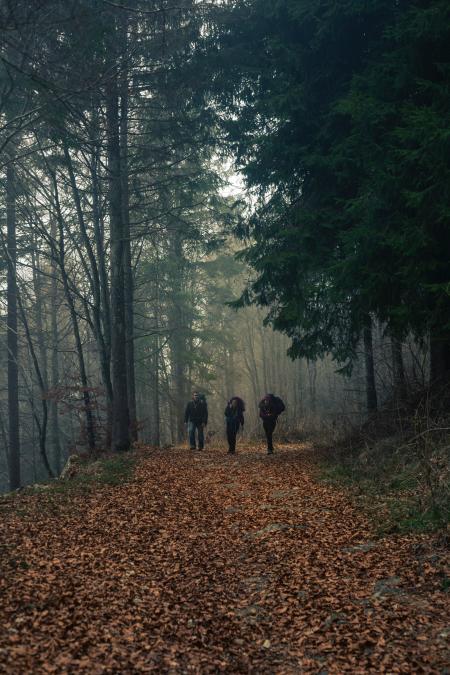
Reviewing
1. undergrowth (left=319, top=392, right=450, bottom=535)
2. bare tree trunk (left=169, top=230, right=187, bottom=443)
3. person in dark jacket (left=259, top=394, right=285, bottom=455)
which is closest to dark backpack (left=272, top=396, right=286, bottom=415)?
person in dark jacket (left=259, top=394, right=285, bottom=455)

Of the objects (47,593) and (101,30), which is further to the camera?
(101,30)

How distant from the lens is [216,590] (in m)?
4.92

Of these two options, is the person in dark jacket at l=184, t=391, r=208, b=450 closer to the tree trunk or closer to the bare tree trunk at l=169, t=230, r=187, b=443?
the bare tree trunk at l=169, t=230, r=187, b=443

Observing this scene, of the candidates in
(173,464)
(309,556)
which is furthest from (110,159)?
(309,556)

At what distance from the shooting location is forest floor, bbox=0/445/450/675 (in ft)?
12.0

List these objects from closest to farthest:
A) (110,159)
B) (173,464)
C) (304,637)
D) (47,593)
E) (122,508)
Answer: (304,637) < (47,593) < (122,508) < (173,464) < (110,159)

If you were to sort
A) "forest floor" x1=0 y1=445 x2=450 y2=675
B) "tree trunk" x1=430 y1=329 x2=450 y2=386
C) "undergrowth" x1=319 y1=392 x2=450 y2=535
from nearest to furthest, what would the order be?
"forest floor" x1=0 y1=445 x2=450 y2=675 < "undergrowth" x1=319 y1=392 x2=450 y2=535 < "tree trunk" x1=430 y1=329 x2=450 y2=386

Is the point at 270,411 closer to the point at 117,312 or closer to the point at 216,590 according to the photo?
the point at 117,312

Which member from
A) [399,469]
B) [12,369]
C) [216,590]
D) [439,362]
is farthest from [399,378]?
[12,369]

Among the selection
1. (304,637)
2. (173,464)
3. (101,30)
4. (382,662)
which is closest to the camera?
(382,662)

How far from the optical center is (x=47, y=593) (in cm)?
455

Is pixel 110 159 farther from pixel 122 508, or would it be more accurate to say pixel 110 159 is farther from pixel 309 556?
pixel 309 556

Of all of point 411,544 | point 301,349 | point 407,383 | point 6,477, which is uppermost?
point 301,349

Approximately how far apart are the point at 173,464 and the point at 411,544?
7.64 m
